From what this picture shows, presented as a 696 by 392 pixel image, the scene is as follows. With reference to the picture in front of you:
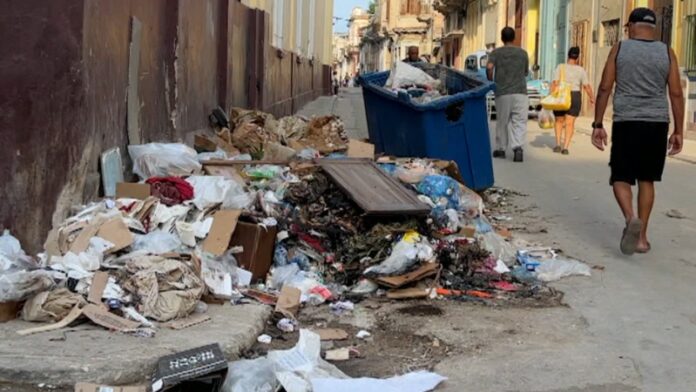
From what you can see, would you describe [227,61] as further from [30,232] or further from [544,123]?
[544,123]

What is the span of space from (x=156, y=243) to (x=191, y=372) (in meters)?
1.56

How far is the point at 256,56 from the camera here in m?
13.3

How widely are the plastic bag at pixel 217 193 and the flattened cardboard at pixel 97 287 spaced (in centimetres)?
126

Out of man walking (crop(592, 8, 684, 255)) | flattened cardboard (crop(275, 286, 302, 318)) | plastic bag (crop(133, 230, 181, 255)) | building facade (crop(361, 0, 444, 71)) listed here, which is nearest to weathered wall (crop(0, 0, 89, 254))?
plastic bag (crop(133, 230, 181, 255))

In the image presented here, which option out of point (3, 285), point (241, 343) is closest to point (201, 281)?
point (241, 343)

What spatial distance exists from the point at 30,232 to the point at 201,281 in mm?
1084

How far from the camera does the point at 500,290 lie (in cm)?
560

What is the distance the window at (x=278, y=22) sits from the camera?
684 inches

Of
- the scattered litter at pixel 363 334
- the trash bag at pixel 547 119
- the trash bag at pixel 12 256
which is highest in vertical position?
the trash bag at pixel 547 119

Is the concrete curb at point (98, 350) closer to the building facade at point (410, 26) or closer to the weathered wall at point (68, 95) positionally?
the weathered wall at point (68, 95)

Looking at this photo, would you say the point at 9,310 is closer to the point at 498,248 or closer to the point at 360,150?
the point at 498,248

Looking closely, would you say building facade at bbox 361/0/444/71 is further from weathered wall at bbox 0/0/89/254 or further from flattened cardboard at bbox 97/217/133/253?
flattened cardboard at bbox 97/217/133/253

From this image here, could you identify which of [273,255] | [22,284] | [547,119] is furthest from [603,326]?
[547,119]

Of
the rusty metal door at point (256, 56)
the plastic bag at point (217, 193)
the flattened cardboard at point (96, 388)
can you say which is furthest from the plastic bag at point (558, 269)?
the rusty metal door at point (256, 56)
